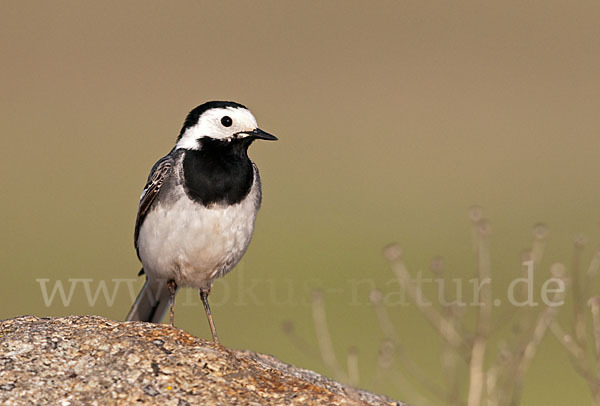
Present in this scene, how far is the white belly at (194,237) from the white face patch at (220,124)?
506 mm

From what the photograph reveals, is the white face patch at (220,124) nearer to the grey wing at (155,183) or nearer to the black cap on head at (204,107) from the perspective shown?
the black cap on head at (204,107)

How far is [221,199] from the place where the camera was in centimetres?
741

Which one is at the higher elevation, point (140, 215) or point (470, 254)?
point (140, 215)

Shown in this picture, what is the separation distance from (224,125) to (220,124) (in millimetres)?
32

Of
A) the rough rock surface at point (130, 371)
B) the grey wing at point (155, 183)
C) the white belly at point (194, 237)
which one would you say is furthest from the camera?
the grey wing at point (155, 183)

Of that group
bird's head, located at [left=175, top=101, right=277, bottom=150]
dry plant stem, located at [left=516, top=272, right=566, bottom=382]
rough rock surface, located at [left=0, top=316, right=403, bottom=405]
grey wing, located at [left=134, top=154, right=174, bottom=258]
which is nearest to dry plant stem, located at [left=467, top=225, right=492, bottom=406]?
dry plant stem, located at [left=516, top=272, right=566, bottom=382]

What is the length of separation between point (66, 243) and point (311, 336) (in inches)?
328

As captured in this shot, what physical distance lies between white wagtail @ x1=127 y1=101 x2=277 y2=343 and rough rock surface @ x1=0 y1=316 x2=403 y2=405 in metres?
1.68

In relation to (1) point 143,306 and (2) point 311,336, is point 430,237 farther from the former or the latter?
(1) point 143,306

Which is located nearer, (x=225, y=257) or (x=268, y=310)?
(x=225, y=257)

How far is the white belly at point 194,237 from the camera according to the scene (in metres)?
7.37

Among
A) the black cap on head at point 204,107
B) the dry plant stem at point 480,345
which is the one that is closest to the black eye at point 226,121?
the black cap on head at point 204,107


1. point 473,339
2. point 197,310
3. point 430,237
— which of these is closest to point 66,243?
point 197,310

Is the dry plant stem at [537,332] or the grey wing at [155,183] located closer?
the dry plant stem at [537,332]
